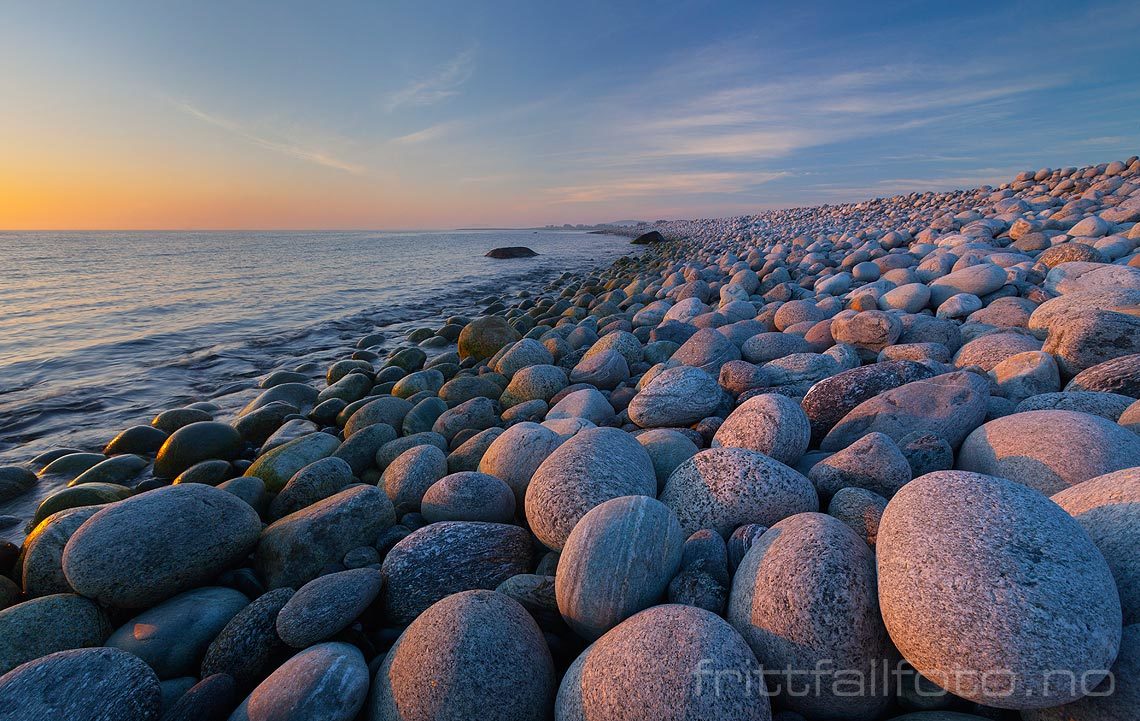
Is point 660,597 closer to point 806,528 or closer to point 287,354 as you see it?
point 806,528

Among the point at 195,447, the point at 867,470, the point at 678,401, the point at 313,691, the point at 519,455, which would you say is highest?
the point at 867,470

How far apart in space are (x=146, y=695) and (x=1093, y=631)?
122 inches

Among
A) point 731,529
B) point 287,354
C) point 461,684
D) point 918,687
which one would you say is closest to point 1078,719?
point 918,687

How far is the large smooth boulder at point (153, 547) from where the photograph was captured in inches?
100.0

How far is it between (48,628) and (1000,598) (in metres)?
3.86

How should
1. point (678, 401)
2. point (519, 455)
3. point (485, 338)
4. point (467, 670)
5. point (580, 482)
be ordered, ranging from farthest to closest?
point (485, 338)
point (678, 401)
point (519, 455)
point (580, 482)
point (467, 670)

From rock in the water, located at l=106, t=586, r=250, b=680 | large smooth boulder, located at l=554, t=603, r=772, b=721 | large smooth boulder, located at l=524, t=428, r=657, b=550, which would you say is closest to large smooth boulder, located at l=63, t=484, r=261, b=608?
rock in the water, located at l=106, t=586, r=250, b=680

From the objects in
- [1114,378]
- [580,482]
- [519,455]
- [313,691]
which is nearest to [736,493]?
[580,482]

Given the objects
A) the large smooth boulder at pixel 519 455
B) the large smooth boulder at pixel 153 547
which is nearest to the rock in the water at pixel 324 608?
the large smooth boulder at pixel 153 547

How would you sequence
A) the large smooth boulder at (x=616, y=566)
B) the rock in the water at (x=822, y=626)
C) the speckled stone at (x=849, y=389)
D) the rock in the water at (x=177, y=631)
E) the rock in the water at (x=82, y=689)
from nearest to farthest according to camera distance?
the rock in the water at (x=822, y=626) < the rock in the water at (x=82, y=689) < the large smooth boulder at (x=616, y=566) < the rock in the water at (x=177, y=631) < the speckled stone at (x=849, y=389)

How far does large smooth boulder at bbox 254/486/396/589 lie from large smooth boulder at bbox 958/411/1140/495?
332cm

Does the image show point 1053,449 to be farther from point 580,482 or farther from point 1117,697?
point 580,482

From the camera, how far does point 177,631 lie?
2.45m

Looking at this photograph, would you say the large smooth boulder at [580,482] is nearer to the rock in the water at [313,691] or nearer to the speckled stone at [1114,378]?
the rock in the water at [313,691]
